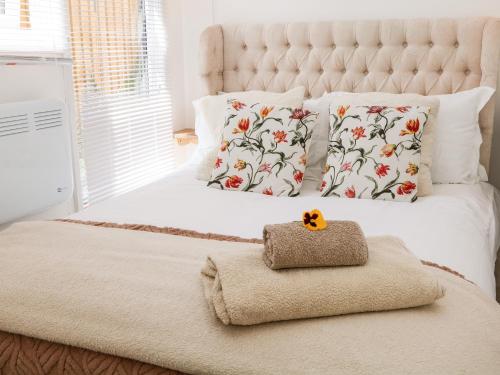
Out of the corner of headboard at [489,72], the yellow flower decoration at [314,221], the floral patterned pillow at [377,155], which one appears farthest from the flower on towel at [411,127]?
the yellow flower decoration at [314,221]

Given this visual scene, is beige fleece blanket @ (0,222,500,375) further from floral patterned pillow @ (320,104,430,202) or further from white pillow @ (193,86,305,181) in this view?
white pillow @ (193,86,305,181)

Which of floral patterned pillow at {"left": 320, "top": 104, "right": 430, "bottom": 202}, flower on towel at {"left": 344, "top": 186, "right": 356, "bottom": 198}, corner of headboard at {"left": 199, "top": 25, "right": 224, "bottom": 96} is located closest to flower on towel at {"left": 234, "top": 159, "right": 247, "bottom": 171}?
floral patterned pillow at {"left": 320, "top": 104, "right": 430, "bottom": 202}

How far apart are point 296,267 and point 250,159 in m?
1.17

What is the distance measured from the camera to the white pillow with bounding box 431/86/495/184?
2.49m

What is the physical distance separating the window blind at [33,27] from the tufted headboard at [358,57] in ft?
2.54

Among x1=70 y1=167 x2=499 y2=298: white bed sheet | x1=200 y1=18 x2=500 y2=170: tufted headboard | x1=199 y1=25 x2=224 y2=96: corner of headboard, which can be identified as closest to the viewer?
x1=70 y1=167 x2=499 y2=298: white bed sheet

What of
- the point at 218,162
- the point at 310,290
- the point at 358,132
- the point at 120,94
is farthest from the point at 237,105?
the point at 310,290

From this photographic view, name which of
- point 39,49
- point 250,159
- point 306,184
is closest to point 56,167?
point 39,49

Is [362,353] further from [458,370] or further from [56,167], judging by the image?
[56,167]

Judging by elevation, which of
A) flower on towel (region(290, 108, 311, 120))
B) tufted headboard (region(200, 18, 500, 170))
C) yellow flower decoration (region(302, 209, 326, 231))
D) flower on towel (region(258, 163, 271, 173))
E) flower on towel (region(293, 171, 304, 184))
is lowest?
flower on towel (region(293, 171, 304, 184))

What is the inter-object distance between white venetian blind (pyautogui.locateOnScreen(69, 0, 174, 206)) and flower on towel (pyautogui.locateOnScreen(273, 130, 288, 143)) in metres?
1.10

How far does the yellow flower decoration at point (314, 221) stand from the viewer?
1344mm

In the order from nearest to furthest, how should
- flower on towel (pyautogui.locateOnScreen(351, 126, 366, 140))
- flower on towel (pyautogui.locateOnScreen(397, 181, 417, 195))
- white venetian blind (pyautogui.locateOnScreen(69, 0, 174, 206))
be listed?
flower on towel (pyautogui.locateOnScreen(397, 181, 417, 195)), flower on towel (pyautogui.locateOnScreen(351, 126, 366, 140)), white venetian blind (pyautogui.locateOnScreen(69, 0, 174, 206))

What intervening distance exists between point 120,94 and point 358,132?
4.89 feet
